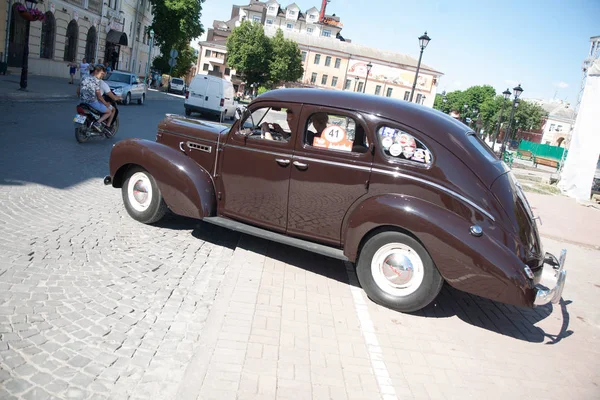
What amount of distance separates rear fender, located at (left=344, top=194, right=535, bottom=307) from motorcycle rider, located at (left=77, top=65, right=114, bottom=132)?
8379 millimetres

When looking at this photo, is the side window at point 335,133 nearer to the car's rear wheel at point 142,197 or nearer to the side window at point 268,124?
the side window at point 268,124

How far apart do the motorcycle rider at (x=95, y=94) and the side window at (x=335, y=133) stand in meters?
7.32

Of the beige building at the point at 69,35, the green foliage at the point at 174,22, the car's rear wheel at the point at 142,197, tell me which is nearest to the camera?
the car's rear wheel at the point at 142,197

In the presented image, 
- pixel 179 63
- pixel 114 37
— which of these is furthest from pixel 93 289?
pixel 179 63

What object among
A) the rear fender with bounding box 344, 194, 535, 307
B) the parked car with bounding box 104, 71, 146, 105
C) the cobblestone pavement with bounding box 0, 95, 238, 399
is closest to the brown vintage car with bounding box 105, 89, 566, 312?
the rear fender with bounding box 344, 194, 535, 307

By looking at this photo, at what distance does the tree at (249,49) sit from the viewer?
222ft

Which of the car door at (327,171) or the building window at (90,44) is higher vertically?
the building window at (90,44)

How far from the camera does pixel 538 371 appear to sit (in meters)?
3.86

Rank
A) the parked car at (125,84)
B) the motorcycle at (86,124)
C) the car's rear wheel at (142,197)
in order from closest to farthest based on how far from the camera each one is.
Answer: the car's rear wheel at (142,197) → the motorcycle at (86,124) → the parked car at (125,84)

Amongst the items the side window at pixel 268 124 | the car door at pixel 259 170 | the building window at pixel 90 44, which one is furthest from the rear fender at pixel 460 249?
the building window at pixel 90 44

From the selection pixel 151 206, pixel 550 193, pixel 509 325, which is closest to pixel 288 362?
pixel 509 325

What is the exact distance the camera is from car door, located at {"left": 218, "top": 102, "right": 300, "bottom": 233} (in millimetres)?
4992

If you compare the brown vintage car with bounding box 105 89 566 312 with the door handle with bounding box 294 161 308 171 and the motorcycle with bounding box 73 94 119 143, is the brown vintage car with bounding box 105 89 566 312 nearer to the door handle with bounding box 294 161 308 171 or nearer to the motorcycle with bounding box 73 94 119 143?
the door handle with bounding box 294 161 308 171

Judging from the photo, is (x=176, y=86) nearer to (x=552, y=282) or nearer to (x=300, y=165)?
(x=300, y=165)
